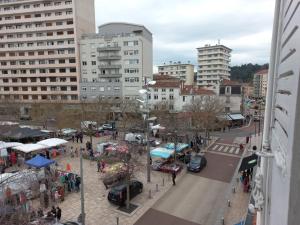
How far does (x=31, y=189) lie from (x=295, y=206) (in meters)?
17.4

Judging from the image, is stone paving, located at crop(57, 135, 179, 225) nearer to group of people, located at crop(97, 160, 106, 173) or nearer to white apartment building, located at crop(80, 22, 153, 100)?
group of people, located at crop(97, 160, 106, 173)

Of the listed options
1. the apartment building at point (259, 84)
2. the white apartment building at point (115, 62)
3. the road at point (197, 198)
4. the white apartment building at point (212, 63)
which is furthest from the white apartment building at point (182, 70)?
the road at point (197, 198)

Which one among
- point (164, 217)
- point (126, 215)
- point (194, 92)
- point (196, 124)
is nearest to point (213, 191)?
point (164, 217)

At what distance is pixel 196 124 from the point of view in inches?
1310

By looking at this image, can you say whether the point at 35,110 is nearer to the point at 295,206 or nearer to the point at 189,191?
the point at 189,191

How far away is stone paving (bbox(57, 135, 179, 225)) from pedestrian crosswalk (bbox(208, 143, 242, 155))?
11992mm

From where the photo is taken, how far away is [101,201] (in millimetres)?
15062

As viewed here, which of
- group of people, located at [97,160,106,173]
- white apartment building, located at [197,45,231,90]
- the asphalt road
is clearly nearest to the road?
the asphalt road

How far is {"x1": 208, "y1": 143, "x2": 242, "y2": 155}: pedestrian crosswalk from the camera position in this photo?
28141 mm

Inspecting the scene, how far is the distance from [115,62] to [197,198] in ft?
139

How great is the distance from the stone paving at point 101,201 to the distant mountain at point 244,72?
112915 mm

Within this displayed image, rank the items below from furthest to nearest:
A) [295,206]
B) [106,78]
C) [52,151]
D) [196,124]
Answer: [106,78] → [196,124] → [52,151] → [295,206]

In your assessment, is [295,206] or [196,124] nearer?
[295,206]

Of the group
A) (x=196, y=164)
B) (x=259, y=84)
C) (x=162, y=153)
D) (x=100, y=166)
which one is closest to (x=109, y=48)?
(x=162, y=153)
